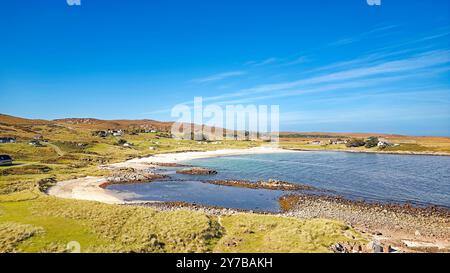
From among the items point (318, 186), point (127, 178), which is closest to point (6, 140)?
point (127, 178)

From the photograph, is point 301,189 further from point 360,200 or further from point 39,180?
point 39,180

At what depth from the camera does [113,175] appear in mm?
62344

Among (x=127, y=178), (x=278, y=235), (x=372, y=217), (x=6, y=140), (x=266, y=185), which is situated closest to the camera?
(x=278, y=235)


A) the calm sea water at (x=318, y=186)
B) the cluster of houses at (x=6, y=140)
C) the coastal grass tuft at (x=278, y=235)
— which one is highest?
the cluster of houses at (x=6, y=140)

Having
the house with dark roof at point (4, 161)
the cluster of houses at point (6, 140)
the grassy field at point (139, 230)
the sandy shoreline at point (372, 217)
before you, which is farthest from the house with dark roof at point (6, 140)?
the grassy field at point (139, 230)

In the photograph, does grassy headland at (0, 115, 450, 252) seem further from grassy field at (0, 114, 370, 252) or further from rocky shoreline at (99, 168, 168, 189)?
rocky shoreline at (99, 168, 168, 189)

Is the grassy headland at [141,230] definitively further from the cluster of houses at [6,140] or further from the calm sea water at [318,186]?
the cluster of houses at [6,140]

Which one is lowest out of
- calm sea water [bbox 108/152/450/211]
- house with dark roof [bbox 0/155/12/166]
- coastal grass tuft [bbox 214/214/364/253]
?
calm sea water [bbox 108/152/450/211]

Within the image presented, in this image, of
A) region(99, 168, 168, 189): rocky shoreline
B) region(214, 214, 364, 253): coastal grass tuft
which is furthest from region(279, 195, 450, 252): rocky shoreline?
region(99, 168, 168, 189): rocky shoreline

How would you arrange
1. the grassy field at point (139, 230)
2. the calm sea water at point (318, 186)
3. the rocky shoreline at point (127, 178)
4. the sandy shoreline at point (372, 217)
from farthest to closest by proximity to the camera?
the rocky shoreline at point (127, 178), the calm sea water at point (318, 186), the sandy shoreline at point (372, 217), the grassy field at point (139, 230)

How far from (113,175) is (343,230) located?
160ft

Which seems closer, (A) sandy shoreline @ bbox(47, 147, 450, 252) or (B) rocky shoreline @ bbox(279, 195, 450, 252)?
(B) rocky shoreline @ bbox(279, 195, 450, 252)

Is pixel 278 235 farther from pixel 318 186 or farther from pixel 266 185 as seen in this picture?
pixel 318 186
